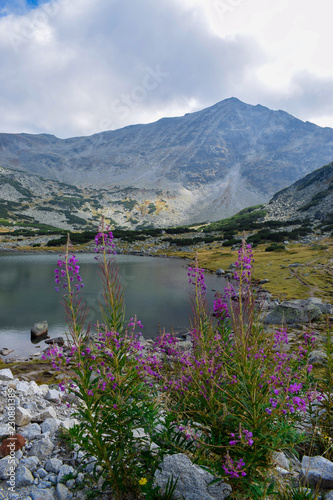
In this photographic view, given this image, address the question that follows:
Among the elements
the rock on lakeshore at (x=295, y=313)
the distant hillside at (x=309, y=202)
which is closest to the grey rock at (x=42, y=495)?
the rock on lakeshore at (x=295, y=313)

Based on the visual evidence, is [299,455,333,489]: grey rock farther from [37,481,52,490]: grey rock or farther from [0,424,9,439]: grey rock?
[0,424,9,439]: grey rock

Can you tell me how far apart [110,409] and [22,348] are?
58.8 ft

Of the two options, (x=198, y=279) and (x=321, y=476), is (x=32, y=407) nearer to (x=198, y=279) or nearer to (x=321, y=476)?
(x=198, y=279)

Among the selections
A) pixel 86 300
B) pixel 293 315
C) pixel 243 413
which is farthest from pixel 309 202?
pixel 243 413

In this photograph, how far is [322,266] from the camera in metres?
45.4

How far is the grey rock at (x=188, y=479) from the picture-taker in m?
4.21

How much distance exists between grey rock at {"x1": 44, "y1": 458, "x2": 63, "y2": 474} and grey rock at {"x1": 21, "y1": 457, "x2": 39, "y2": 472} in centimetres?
20

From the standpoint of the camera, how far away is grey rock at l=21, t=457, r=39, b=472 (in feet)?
17.0

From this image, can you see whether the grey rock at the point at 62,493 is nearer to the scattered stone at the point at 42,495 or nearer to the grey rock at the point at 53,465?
the scattered stone at the point at 42,495

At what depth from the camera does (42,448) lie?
563 cm

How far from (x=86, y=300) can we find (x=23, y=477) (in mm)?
26267

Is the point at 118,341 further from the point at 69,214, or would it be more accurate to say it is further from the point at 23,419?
the point at 69,214

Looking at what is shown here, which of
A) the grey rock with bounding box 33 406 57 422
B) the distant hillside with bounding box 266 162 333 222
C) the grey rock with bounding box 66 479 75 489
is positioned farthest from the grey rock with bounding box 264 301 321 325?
the distant hillside with bounding box 266 162 333 222

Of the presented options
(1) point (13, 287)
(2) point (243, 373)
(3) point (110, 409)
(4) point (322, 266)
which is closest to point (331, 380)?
(2) point (243, 373)
